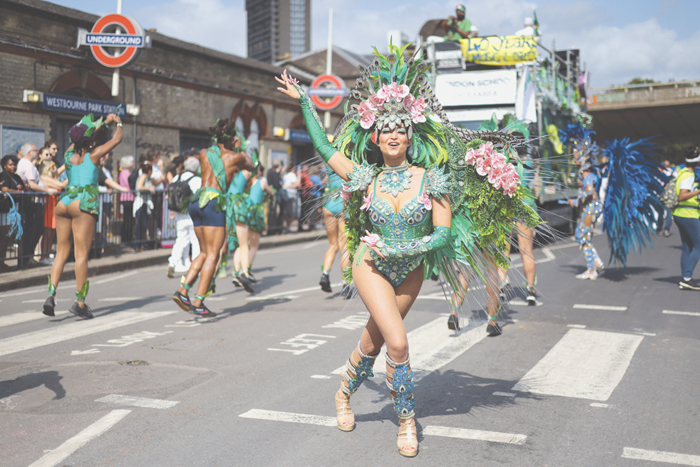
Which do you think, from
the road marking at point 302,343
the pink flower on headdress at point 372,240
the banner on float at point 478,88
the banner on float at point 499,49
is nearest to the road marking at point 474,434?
the pink flower on headdress at point 372,240

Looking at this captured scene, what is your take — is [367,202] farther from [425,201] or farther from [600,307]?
[600,307]

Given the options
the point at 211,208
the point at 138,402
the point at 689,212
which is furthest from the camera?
the point at 689,212

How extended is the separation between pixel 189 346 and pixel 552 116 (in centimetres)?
1179

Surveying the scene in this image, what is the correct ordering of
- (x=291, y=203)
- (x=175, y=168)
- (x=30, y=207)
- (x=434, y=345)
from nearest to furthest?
(x=434, y=345), (x=30, y=207), (x=175, y=168), (x=291, y=203)

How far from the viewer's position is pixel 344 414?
4109 millimetres

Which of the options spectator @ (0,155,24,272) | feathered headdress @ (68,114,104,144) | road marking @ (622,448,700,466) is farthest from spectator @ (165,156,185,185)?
road marking @ (622,448,700,466)

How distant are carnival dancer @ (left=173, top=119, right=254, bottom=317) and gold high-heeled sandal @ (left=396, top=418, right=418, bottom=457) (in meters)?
4.07

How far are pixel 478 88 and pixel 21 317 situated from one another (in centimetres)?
946

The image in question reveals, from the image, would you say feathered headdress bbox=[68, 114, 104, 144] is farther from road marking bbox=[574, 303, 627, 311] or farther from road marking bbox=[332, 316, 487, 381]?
road marking bbox=[574, 303, 627, 311]

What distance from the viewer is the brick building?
599 inches

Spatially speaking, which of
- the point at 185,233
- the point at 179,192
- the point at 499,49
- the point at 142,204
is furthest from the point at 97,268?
the point at 499,49

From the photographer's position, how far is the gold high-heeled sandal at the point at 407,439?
368 cm

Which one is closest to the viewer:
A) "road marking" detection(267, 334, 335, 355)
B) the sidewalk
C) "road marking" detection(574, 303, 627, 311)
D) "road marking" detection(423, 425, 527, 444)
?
"road marking" detection(423, 425, 527, 444)

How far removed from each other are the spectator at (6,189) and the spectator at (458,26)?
30.3 feet
